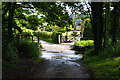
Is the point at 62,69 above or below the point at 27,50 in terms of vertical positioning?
below

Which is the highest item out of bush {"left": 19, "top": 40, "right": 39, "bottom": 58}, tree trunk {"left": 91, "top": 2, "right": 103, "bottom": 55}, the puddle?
tree trunk {"left": 91, "top": 2, "right": 103, "bottom": 55}

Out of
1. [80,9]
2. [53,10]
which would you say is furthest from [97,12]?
[53,10]

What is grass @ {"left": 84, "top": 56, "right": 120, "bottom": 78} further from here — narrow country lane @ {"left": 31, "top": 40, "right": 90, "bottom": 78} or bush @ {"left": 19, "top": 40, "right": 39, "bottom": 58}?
bush @ {"left": 19, "top": 40, "right": 39, "bottom": 58}

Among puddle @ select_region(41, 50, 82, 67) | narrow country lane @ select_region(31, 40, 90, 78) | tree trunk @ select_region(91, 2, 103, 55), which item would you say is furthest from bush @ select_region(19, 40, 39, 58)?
tree trunk @ select_region(91, 2, 103, 55)

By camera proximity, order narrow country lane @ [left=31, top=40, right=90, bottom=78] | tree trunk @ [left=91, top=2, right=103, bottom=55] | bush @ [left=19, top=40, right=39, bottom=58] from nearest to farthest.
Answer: narrow country lane @ [left=31, top=40, right=90, bottom=78]
bush @ [left=19, top=40, right=39, bottom=58]
tree trunk @ [left=91, top=2, right=103, bottom=55]

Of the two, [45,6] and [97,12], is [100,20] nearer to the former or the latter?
[97,12]

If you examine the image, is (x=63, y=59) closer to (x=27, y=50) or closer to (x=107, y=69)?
(x=27, y=50)

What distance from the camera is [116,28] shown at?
36.7 feet

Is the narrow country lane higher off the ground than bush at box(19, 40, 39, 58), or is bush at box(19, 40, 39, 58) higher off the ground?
bush at box(19, 40, 39, 58)

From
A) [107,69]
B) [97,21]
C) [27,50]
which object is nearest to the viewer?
[107,69]

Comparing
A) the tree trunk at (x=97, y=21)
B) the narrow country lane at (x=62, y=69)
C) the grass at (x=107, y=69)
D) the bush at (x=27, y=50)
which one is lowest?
the narrow country lane at (x=62, y=69)

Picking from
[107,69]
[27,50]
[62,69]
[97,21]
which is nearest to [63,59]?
[27,50]

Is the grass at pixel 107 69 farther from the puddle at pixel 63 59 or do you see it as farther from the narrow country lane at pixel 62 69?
the puddle at pixel 63 59

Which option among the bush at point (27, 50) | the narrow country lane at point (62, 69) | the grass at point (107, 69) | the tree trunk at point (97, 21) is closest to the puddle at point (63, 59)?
the narrow country lane at point (62, 69)
